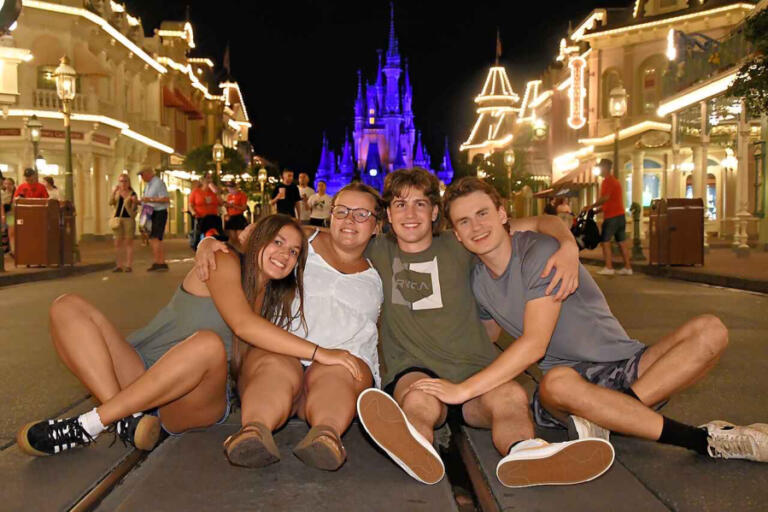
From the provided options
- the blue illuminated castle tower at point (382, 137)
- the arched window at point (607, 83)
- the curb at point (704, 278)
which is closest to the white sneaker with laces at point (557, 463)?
the curb at point (704, 278)

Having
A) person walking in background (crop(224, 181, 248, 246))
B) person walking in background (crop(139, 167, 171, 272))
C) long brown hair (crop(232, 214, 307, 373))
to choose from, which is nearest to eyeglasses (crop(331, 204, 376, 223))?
long brown hair (crop(232, 214, 307, 373))

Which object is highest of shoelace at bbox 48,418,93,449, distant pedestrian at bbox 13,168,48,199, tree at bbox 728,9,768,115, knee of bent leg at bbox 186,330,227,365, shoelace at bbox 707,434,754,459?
tree at bbox 728,9,768,115

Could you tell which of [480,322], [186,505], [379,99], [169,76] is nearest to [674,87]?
[480,322]

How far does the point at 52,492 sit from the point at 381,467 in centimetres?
127

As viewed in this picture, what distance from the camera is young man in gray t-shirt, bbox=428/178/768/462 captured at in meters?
3.13

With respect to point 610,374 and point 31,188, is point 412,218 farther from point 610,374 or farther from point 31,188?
point 31,188

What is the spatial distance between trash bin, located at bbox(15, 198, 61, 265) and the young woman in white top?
12.3 m

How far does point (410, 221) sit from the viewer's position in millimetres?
3766

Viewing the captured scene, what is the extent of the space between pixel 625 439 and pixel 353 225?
65.0 inches

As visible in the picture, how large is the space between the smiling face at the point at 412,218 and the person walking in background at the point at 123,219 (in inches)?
484

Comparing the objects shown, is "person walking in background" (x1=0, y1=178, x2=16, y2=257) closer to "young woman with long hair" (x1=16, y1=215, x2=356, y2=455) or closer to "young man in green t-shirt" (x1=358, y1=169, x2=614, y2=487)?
"young woman with long hair" (x1=16, y1=215, x2=356, y2=455)

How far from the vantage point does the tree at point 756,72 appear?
39.9ft

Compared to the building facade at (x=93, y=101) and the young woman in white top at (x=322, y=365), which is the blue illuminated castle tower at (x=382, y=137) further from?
the young woman in white top at (x=322, y=365)

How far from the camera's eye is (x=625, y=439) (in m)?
3.58
